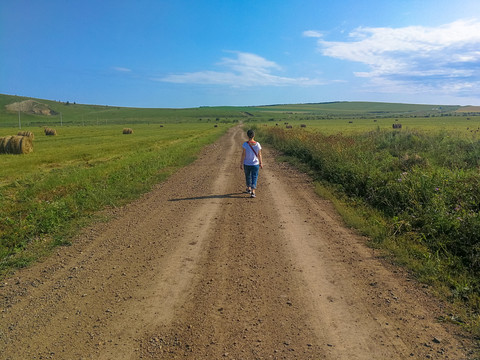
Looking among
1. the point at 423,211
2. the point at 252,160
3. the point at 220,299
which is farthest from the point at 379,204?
the point at 220,299

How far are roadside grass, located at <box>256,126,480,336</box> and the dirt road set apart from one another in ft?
1.32

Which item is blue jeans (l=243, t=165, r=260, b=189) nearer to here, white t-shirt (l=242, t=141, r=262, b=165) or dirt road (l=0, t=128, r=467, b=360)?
white t-shirt (l=242, t=141, r=262, b=165)

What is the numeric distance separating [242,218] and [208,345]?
14.0ft

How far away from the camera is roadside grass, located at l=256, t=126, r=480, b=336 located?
14.8 feet

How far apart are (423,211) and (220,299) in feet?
16.1

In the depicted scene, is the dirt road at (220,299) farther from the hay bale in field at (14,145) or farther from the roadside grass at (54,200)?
the hay bale in field at (14,145)

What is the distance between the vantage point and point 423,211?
22.0ft

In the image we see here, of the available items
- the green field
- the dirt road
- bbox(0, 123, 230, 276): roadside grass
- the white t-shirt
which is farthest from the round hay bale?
the white t-shirt

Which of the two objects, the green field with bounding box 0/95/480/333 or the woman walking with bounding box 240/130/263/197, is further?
the woman walking with bounding box 240/130/263/197

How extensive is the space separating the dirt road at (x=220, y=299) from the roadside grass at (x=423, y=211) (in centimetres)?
40

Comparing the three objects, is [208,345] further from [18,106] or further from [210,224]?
[18,106]

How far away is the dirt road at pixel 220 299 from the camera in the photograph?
3.21m

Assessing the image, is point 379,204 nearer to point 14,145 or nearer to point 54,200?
point 54,200

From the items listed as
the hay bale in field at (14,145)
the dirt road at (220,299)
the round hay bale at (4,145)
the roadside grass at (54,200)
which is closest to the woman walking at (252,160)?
the dirt road at (220,299)
